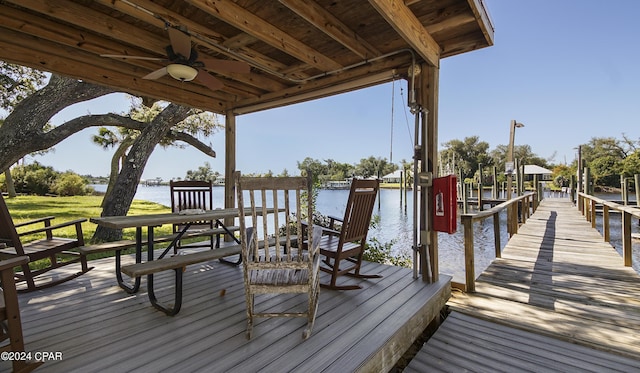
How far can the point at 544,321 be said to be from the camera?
242 cm

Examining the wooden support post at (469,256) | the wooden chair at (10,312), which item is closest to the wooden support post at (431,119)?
the wooden support post at (469,256)

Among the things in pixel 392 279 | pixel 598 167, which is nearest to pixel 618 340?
pixel 392 279

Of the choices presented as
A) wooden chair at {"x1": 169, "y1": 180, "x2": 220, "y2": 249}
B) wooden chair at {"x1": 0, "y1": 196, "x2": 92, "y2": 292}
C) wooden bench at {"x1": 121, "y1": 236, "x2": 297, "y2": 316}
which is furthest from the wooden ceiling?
wooden bench at {"x1": 121, "y1": 236, "x2": 297, "y2": 316}

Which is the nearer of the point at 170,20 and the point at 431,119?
the point at 170,20

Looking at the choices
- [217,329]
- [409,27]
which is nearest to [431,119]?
[409,27]

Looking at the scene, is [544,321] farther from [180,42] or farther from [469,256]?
[180,42]

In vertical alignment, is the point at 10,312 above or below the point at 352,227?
below

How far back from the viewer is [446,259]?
7711 mm

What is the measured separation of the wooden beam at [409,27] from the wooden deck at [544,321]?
2501 mm

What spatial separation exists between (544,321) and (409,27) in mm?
2817

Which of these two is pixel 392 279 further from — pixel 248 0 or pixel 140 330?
pixel 248 0

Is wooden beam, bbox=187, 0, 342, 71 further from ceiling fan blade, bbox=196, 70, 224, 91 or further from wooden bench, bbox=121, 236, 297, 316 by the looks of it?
wooden bench, bbox=121, 236, 297, 316

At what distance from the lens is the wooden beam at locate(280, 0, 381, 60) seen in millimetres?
2291

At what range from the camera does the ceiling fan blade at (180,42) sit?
7.63 ft
